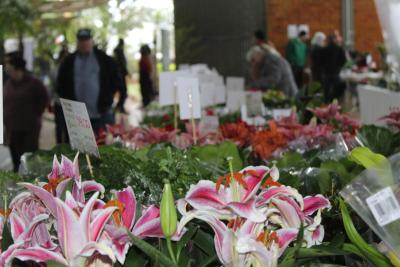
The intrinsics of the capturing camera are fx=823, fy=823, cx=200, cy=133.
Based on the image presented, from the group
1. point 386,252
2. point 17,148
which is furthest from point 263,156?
point 17,148

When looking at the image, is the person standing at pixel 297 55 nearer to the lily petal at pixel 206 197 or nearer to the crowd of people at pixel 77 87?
the crowd of people at pixel 77 87

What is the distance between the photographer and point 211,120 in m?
4.72

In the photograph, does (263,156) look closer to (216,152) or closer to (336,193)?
(216,152)

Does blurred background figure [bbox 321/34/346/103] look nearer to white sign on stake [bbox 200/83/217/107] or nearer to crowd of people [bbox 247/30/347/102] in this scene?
crowd of people [bbox 247/30/347/102]

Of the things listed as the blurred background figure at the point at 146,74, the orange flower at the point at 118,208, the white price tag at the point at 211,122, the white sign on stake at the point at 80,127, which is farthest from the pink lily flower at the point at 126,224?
the blurred background figure at the point at 146,74

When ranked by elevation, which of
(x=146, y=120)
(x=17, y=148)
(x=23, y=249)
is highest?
(x=23, y=249)

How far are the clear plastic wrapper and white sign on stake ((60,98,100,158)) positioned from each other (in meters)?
0.95

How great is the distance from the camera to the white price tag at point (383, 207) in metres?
1.45

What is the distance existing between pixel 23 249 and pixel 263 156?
66.2 inches

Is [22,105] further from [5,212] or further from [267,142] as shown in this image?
[5,212]

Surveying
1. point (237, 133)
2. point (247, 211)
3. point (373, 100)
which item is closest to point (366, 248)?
point (247, 211)

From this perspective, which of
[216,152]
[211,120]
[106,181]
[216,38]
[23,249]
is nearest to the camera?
[23,249]

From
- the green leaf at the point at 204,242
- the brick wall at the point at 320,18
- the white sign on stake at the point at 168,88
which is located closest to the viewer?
the green leaf at the point at 204,242

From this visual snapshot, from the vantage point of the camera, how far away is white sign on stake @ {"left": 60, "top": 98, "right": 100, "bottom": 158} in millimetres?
2281
